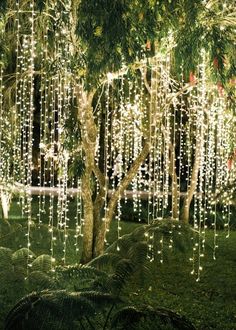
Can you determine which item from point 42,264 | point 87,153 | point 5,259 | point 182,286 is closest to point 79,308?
point 42,264

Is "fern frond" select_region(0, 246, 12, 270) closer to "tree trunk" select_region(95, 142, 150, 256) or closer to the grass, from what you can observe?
the grass

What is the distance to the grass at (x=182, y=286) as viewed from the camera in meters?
5.45

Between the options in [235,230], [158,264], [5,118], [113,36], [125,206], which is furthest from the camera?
[125,206]

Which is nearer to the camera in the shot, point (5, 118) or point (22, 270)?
point (22, 270)

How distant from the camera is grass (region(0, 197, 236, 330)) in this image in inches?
215

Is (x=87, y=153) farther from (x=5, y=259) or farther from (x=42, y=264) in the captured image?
(x=42, y=264)

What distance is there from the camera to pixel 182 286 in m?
7.11

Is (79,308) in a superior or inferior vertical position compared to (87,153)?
inferior

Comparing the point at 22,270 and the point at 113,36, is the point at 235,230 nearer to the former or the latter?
the point at 22,270

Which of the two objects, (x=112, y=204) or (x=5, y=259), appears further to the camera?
(x=112, y=204)

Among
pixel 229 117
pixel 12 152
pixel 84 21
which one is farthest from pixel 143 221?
pixel 84 21

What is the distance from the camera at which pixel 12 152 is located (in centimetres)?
1042

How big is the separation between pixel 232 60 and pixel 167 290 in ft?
9.49

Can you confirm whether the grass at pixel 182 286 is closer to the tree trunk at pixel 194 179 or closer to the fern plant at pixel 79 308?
the fern plant at pixel 79 308
